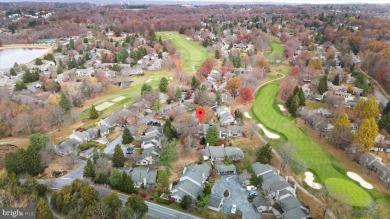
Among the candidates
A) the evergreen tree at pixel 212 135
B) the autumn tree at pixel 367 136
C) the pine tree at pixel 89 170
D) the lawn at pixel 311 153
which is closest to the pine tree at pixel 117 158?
the pine tree at pixel 89 170

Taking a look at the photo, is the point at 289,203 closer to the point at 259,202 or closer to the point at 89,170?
the point at 259,202

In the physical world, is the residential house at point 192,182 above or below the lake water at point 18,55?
above

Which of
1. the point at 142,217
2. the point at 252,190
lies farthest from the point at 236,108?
the point at 142,217

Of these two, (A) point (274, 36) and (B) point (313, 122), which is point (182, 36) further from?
(B) point (313, 122)

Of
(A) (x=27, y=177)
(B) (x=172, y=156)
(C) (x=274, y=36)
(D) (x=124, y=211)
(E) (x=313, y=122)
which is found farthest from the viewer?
(C) (x=274, y=36)

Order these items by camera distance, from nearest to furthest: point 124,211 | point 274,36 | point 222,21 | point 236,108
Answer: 1. point 124,211
2. point 236,108
3. point 274,36
4. point 222,21

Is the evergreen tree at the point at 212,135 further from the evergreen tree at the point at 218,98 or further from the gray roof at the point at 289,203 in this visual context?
the evergreen tree at the point at 218,98

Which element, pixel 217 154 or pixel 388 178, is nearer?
pixel 388 178
